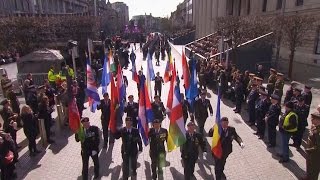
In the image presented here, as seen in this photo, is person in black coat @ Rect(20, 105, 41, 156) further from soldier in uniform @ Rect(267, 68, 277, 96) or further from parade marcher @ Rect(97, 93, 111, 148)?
soldier in uniform @ Rect(267, 68, 277, 96)

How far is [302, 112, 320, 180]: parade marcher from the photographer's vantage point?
6.78 metres

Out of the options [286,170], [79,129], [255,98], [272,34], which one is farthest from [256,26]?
[79,129]

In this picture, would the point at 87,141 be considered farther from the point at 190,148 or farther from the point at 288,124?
the point at 288,124

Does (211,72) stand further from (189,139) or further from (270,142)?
(189,139)

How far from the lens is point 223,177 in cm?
777

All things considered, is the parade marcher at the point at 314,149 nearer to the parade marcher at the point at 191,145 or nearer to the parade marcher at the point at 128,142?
the parade marcher at the point at 191,145

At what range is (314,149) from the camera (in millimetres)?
6848

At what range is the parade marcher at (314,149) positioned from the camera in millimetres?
6781

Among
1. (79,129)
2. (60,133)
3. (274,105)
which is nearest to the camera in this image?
(79,129)

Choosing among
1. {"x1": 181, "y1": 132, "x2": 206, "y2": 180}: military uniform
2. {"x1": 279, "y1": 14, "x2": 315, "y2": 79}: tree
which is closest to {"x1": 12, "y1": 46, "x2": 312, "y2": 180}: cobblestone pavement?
{"x1": 181, "y1": 132, "x2": 206, "y2": 180}: military uniform

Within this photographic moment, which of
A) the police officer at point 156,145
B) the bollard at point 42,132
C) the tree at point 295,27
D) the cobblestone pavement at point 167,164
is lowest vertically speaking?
the cobblestone pavement at point 167,164

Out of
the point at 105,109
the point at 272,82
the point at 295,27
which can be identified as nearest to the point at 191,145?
the point at 105,109

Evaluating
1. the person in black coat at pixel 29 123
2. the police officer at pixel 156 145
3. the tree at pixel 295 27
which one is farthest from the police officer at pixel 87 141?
the tree at pixel 295 27

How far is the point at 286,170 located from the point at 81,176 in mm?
5497
